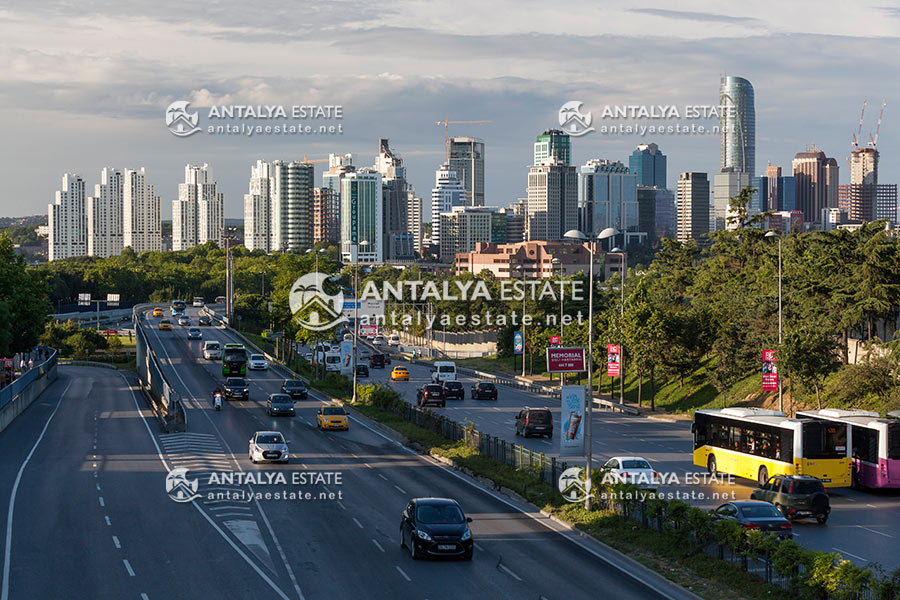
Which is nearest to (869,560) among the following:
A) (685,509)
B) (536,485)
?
(685,509)

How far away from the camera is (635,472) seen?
116 feet

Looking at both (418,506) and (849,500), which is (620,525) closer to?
(418,506)

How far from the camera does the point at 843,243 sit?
65.1m

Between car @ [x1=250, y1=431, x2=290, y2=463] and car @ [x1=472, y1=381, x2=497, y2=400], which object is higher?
car @ [x1=250, y1=431, x2=290, y2=463]

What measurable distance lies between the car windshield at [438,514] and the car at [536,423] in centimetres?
2584

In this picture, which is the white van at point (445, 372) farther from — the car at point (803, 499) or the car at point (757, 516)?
the car at point (757, 516)

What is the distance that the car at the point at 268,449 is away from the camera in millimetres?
41625

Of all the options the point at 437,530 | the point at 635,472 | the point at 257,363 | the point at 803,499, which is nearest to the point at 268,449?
the point at 635,472

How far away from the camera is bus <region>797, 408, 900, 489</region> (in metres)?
35.8

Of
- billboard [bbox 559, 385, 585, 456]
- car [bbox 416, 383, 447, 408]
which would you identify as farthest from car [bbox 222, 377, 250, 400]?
billboard [bbox 559, 385, 585, 456]

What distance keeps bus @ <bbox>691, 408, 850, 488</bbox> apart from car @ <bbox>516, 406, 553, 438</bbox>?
11568 mm

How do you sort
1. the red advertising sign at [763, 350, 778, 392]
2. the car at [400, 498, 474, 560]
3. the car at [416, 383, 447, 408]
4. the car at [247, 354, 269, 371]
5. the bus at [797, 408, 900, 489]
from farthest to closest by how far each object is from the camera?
the car at [247, 354, 269, 371] → the car at [416, 383, 447, 408] → the red advertising sign at [763, 350, 778, 392] → the bus at [797, 408, 900, 489] → the car at [400, 498, 474, 560]

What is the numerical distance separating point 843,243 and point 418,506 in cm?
4791

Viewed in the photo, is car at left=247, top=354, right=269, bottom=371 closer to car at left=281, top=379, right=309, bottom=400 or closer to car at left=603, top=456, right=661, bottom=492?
car at left=281, top=379, right=309, bottom=400
